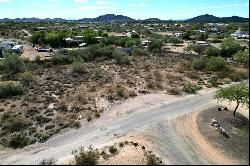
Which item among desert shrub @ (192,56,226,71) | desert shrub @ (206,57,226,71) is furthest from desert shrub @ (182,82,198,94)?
desert shrub @ (192,56,226,71)

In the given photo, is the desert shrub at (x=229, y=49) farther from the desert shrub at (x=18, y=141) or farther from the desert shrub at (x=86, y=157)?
the desert shrub at (x=86, y=157)

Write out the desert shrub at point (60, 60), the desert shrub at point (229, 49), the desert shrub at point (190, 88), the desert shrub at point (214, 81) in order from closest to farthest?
the desert shrub at point (190, 88)
the desert shrub at point (214, 81)
the desert shrub at point (60, 60)
the desert shrub at point (229, 49)

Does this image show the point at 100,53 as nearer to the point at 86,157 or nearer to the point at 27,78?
the point at 27,78

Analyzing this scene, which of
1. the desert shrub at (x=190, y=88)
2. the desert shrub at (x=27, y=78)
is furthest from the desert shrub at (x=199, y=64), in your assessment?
the desert shrub at (x=27, y=78)

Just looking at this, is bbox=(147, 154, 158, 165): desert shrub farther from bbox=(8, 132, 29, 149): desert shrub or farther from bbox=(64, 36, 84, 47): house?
bbox=(64, 36, 84, 47): house

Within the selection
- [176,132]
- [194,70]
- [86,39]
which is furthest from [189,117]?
[86,39]

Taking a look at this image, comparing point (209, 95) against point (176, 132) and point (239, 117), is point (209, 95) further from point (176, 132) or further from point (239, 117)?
point (176, 132)

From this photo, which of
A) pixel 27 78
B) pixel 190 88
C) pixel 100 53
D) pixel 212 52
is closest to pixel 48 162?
pixel 190 88
